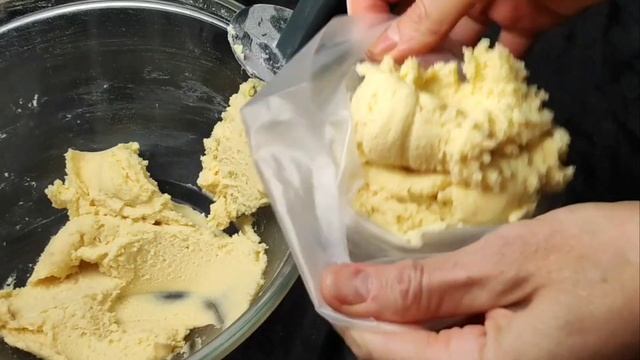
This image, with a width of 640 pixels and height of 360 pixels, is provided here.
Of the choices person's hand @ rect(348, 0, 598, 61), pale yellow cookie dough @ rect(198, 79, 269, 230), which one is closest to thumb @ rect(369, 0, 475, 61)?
person's hand @ rect(348, 0, 598, 61)

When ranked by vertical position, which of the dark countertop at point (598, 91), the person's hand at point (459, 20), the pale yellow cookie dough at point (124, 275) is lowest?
the pale yellow cookie dough at point (124, 275)

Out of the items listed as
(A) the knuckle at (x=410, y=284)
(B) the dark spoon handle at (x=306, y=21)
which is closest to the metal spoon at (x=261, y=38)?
(B) the dark spoon handle at (x=306, y=21)

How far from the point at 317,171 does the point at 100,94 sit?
51 centimetres

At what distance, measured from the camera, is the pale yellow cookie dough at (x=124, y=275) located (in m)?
0.85

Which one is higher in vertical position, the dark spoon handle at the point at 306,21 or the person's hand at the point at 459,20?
the person's hand at the point at 459,20

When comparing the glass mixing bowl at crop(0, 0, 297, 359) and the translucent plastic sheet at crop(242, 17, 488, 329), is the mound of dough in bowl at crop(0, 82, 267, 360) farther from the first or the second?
the translucent plastic sheet at crop(242, 17, 488, 329)

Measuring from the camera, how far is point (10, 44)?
0.97 metres

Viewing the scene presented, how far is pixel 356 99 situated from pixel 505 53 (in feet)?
0.39

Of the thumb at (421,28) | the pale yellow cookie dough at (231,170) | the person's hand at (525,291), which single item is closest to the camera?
the person's hand at (525,291)

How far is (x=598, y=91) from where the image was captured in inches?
31.5

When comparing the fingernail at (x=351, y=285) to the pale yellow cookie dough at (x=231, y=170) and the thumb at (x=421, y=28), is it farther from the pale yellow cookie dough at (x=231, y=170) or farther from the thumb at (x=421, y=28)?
the pale yellow cookie dough at (x=231, y=170)

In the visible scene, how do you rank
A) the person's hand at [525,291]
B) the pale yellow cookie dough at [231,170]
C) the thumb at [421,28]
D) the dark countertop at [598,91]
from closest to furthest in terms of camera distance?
1. the person's hand at [525,291]
2. the thumb at [421,28]
3. the dark countertop at [598,91]
4. the pale yellow cookie dough at [231,170]

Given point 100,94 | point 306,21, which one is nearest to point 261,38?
point 306,21

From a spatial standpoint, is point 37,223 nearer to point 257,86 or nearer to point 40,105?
point 40,105
